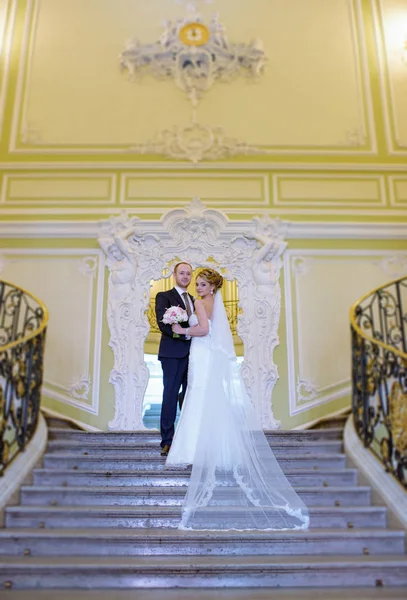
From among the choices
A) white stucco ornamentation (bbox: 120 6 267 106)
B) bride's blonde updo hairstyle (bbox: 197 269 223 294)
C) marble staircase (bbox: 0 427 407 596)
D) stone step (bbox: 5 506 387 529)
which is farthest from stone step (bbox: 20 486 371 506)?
white stucco ornamentation (bbox: 120 6 267 106)

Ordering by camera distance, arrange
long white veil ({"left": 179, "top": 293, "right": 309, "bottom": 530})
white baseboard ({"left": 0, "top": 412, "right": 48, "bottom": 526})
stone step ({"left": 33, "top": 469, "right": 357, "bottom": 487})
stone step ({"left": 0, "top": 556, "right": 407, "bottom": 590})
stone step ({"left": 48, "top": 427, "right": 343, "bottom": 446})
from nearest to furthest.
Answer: stone step ({"left": 0, "top": 556, "right": 407, "bottom": 590}) → long white veil ({"left": 179, "top": 293, "right": 309, "bottom": 530}) → white baseboard ({"left": 0, "top": 412, "right": 48, "bottom": 526}) → stone step ({"left": 33, "top": 469, "right": 357, "bottom": 487}) → stone step ({"left": 48, "top": 427, "right": 343, "bottom": 446})

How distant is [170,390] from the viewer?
4719mm

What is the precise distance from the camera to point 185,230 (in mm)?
7320

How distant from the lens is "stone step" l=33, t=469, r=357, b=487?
4.13 meters

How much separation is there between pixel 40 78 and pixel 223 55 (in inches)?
99.3

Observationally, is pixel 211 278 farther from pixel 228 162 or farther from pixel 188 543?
pixel 228 162

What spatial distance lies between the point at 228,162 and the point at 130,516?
5125 mm

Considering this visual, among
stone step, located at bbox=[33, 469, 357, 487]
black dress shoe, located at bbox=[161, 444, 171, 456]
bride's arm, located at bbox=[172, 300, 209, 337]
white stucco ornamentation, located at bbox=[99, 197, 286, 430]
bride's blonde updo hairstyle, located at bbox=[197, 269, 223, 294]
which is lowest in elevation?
stone step, located at bbox=[33, 469, 357, 487]

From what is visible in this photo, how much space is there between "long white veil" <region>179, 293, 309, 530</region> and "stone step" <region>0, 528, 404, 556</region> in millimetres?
140

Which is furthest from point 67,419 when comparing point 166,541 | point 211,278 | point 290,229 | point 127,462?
point 290,229

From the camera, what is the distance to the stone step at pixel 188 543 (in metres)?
3.34

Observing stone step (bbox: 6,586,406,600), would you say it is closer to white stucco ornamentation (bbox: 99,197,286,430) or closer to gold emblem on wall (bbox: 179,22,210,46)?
white stucco ornamentation (bbox: 99,197,286,430)

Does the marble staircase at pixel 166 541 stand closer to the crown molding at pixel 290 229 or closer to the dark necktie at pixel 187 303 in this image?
the dark necktie at pixel 187 303

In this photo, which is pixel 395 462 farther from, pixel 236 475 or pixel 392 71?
pixel 392 71
